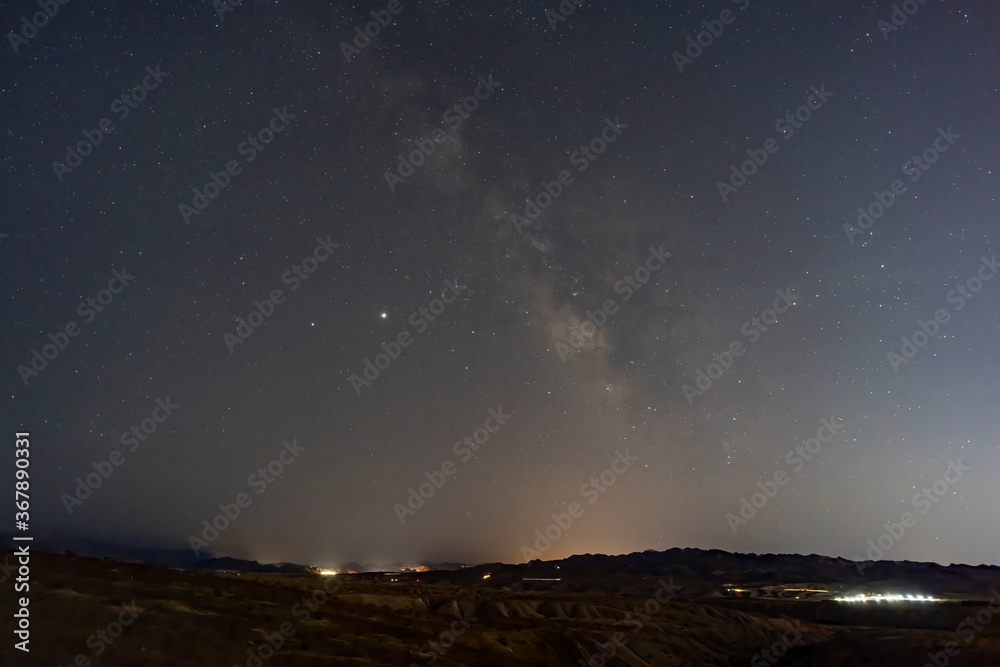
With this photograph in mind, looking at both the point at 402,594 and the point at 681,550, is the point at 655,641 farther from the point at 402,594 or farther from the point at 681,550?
the point at 681,550

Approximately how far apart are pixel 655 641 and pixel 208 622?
23.6m

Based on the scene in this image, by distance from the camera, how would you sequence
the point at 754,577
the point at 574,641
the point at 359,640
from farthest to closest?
the point at 754,577
the point at 574,641
the point at 359,640

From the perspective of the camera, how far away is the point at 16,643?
43.5 ft

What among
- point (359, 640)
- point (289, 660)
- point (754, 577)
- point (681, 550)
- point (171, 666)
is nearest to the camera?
point (171, 666)

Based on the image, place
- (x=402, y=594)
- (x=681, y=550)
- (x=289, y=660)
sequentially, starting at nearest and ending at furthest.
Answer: (x=289, y=660) → (x=402, y=594) → (x=681, y=550)

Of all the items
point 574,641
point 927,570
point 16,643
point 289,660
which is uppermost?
point 16,643

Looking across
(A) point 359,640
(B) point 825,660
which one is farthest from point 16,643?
(B) point 825,660

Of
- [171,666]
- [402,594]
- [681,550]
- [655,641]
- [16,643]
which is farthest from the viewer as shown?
[681,550]

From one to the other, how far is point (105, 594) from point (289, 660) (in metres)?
5.72

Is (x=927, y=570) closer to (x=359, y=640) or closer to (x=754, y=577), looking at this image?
(x=754, y=577)

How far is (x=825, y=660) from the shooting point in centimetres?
2856

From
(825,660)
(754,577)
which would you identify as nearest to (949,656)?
(825,660)

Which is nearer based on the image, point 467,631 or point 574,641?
Answer: point 467,631

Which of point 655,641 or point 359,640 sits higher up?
point 359,640
